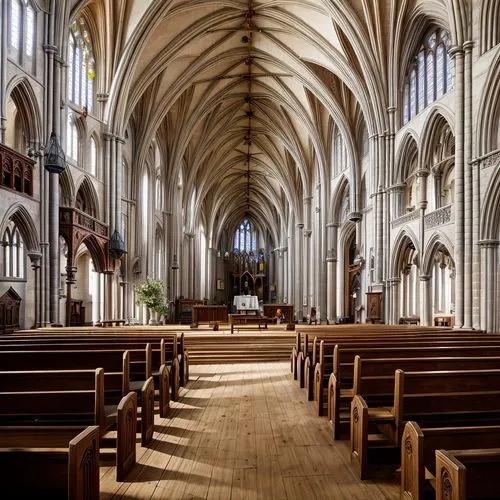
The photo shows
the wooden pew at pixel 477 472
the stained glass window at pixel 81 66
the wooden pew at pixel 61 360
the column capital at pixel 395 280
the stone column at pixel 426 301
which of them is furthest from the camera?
the column capital at pixel 395 280

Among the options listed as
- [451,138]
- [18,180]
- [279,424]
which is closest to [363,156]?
[451,138]

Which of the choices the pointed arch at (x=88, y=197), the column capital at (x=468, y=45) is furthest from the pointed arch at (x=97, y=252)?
the column capital at (x=468, y=45)

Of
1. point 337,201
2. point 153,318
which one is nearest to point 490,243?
point 337,201

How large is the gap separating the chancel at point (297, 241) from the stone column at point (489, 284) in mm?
62

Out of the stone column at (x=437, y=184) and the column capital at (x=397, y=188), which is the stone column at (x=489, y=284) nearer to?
the stone column at (x=437, y=184)

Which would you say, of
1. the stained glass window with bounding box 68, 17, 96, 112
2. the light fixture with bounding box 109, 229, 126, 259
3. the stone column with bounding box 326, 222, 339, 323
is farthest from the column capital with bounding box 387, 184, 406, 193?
the stained glass window with bounding box 68, 17, 96, 112

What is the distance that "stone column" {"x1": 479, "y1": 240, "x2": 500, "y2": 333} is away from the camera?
14258 mm

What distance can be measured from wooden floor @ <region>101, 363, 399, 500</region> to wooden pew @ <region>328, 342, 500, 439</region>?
0.28 meters

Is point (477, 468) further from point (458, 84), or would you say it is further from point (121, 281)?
point (121, 281)

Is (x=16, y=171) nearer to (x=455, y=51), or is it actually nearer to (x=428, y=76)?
(x=455, y=51)

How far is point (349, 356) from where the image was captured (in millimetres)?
6703

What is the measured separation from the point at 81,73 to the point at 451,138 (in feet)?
55.0

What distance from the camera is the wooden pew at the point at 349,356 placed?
5.56m

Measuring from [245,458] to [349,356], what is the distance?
2.44m
